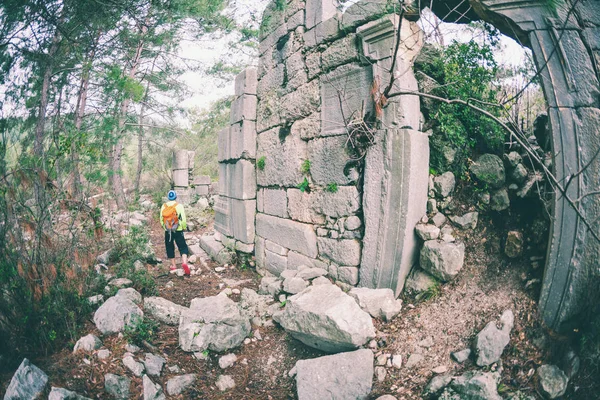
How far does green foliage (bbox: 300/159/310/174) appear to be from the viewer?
13.1ft

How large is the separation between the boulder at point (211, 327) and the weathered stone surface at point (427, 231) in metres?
1.91

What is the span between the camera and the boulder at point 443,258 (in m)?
2.80

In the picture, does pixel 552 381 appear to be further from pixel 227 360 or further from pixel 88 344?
pixel 88 344

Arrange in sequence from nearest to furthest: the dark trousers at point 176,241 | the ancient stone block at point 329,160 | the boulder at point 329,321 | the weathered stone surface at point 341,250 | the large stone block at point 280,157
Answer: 1. the boulder at point 329,321
2. the weathered stone surface at point 341,250
3. the ancient stone block at point 329,160
4. the large stone block at point 280,157
5. the dark trousers at point 176,241

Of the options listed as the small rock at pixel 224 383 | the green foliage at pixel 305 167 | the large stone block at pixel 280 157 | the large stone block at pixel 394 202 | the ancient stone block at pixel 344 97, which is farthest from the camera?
the large stone block at pixel 280 157

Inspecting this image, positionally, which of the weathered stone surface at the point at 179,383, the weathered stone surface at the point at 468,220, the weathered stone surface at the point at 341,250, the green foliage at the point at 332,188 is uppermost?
the green foliage at the point at 332,188

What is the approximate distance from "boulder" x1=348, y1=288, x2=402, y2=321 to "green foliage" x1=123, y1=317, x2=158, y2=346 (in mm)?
1994

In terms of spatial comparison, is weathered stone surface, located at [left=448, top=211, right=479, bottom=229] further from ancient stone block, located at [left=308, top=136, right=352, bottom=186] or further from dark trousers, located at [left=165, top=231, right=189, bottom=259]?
dark trousers, located at [left=165, top=231, right=189, bottom=259]

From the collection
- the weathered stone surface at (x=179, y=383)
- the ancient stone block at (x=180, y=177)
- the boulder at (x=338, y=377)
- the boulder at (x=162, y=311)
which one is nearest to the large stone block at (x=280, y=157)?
the boulder at (x=162, y=311)

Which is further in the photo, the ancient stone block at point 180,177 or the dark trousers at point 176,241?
the ancient stone block at point 180,177

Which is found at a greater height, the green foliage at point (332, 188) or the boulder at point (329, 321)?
the green foliage at point (332, 188)

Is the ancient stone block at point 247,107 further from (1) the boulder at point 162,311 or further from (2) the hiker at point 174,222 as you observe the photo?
(1) the boulder at point 162,311

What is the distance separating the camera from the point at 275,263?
180 inches

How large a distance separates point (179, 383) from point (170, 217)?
3.21 meters
